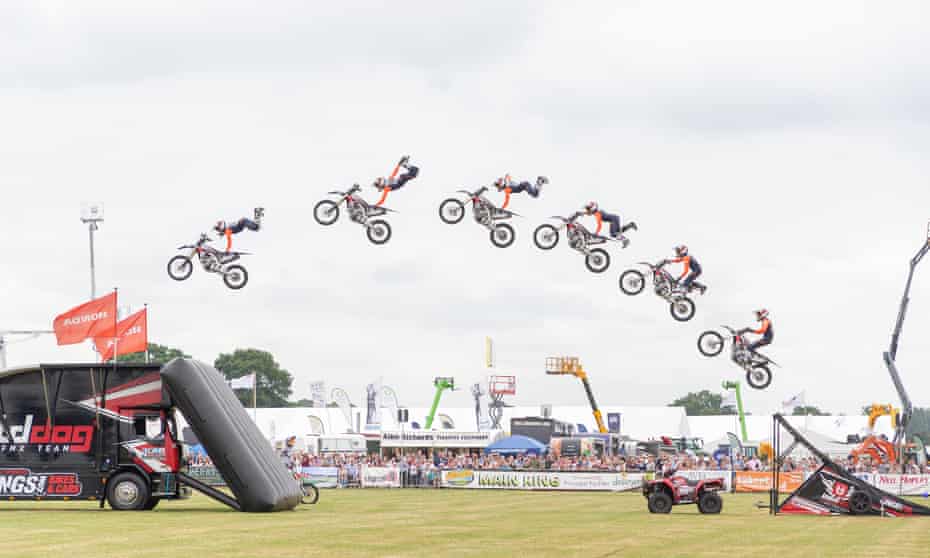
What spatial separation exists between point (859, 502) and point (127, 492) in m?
19.1

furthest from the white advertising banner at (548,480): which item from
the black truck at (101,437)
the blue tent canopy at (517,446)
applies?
the black truck at (101,437)

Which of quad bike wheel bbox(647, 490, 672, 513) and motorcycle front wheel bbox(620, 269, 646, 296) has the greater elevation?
motorcycle front wheel bbox(620, 269, 646, 296)

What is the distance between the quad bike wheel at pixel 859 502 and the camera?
116 ft

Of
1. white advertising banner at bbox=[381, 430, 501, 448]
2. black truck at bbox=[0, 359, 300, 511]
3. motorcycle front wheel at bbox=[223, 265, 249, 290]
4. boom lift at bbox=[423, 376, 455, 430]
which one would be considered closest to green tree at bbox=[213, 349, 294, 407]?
boom lift at bbox=[423, 376, 455, 430]

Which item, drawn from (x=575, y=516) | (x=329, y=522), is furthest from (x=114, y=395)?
(x=575, y=516)

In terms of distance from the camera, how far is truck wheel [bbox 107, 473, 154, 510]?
32.5m

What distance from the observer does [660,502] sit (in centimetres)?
3634

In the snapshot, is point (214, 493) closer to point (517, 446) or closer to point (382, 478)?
point (382, 478)

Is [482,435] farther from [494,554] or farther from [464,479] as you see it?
[494,554]

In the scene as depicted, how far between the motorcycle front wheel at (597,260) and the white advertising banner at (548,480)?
13.6m

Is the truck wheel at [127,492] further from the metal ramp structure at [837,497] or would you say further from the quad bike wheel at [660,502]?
the metal ramp structure at [837,497]

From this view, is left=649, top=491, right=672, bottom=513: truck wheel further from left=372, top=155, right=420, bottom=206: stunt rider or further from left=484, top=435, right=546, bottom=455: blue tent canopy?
left=484, top=435, right=546, bottom=455: blue tent canopy

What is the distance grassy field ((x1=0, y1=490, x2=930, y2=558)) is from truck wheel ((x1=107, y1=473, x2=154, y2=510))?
582 mm

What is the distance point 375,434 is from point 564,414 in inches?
1098
